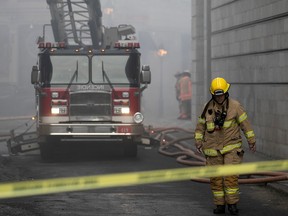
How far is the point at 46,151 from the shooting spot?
16.6 meters

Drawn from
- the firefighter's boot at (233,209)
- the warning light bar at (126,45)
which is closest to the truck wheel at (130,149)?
the warning light bar at (126,45)

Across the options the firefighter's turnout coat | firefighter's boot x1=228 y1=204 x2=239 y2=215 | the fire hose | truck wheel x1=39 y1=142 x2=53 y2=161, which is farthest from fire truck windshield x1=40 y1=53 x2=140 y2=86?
firefighter's boot x1=228 y1=204 x2=239 y2=215

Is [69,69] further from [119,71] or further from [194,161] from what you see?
[194,161]

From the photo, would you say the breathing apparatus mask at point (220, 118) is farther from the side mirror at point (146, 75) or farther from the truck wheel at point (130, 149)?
the truck wheel at point (130, 149)

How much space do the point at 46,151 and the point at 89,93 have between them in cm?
162

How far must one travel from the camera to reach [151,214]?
924 centimetres

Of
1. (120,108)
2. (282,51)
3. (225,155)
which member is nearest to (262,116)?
(282,51)

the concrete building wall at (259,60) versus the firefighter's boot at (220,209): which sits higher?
the concrete building wall at (259,60)

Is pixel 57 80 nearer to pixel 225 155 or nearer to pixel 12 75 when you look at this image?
pixel 225 155

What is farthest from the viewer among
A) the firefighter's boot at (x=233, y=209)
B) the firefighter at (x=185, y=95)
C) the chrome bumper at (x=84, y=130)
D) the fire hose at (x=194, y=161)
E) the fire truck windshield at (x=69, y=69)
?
the firefighter at (x=185, y=95)

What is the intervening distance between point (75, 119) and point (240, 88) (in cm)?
514

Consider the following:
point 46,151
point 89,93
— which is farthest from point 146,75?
point 46,151

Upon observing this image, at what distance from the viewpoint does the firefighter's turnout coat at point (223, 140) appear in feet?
30.3

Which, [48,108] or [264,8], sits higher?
[264,8]
